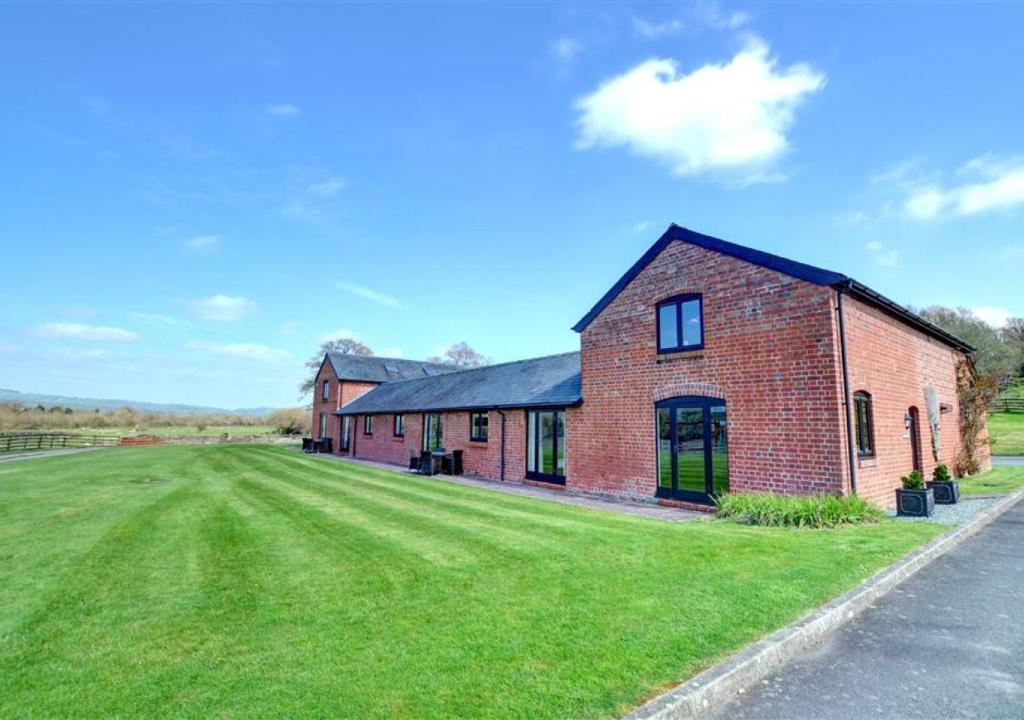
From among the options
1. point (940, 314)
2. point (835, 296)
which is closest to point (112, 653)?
point (835, 296)

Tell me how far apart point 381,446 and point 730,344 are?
20.1m

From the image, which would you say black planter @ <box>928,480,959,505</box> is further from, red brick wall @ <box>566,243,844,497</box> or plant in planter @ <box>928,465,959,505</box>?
red brick wall @ <box>566,243,844,497</box>

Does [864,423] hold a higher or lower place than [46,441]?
higher

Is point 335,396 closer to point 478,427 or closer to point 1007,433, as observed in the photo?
point 478,427

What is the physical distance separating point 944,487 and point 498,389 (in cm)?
1307

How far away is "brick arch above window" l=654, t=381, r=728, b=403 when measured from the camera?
36.7 feet

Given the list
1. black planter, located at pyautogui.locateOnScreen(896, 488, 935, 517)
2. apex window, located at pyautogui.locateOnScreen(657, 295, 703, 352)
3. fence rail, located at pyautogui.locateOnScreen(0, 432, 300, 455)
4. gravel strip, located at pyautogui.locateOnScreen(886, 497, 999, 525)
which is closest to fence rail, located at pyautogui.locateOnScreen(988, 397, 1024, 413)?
gravel strip, located at pyautogui.locateOnScreen(886, 497, 999, 525)

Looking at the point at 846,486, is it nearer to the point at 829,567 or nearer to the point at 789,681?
the point at 829,567

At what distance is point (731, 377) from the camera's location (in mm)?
10922

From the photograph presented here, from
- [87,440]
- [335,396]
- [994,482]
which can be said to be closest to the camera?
[994,482]

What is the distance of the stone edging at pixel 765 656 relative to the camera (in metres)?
3.36

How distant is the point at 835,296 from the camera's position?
977 centimetres

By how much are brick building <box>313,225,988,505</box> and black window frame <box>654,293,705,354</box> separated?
3cm

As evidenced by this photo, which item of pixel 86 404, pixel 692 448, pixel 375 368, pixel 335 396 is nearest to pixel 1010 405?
pixel 692 448
